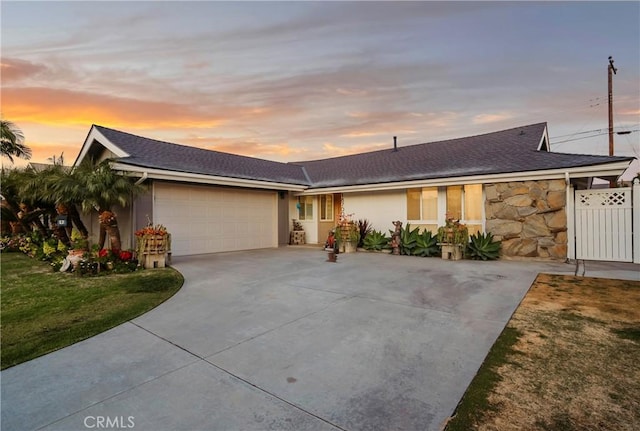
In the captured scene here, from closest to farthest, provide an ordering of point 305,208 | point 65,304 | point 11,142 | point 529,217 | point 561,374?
point 561,374 → point 65,304 → point 529,217 → point 11,142 → point 305,208

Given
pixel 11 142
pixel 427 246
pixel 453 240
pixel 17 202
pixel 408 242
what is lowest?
pixel 427 246

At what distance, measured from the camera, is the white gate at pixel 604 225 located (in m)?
8.18

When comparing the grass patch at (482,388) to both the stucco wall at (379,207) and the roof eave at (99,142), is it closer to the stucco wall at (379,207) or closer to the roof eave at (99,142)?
the stucco wall at (379,207)

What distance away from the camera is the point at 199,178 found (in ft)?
34.7

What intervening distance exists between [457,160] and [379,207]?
356 centimetres

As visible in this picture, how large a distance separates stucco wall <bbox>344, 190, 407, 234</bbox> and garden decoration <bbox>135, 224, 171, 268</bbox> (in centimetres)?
796

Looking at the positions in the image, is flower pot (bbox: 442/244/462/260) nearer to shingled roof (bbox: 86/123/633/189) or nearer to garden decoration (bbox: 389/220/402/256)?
garden decoration (bbox: 389/220/402/256)

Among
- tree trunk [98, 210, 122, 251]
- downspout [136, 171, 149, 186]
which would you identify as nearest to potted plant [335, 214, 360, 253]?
downspout [136, 171, 149, 186]

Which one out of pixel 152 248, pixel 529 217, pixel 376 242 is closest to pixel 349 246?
pixel 376 242

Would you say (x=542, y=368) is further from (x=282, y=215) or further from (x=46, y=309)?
(x=282, y=215)

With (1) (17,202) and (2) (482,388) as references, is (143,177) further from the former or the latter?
(2) (482,388)

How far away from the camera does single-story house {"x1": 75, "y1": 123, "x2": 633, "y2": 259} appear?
923 cm

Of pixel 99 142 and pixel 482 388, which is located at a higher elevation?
pixel 99 142

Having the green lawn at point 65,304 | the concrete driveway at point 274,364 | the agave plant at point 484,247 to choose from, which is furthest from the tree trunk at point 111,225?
the agave plant at point 484,247
